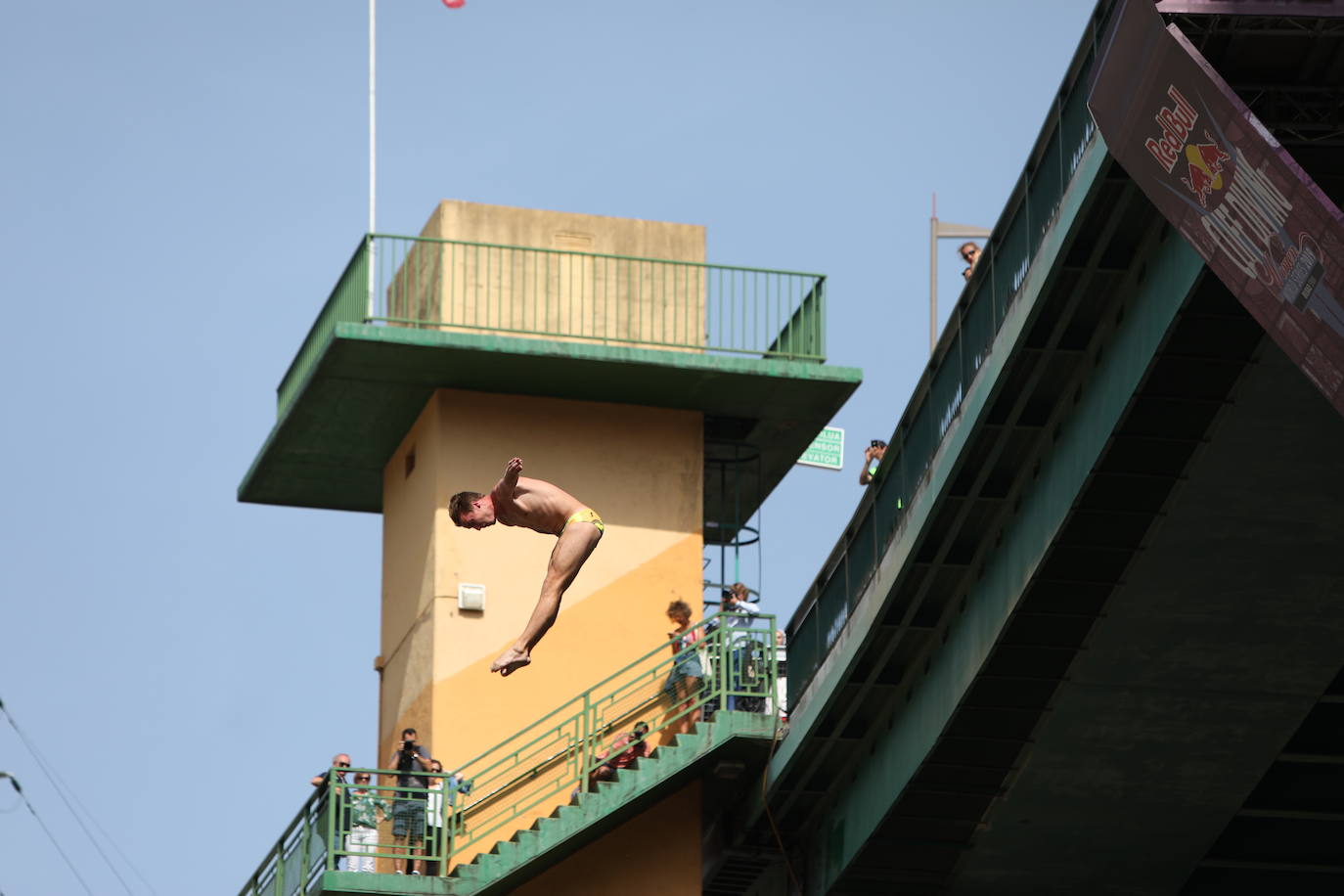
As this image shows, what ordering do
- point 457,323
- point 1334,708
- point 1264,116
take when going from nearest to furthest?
point 1264,116
point 1334,708
point 457,323

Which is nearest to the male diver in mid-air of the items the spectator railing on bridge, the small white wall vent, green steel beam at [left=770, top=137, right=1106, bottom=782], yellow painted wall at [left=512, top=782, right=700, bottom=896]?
green steel beam at [left=770, top=137, right=1106, bottom=782]

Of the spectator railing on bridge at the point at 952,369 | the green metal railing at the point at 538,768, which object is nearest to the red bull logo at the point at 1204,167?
the spectator railing on bridge at the point at 952,369

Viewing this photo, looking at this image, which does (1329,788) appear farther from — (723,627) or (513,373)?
(513,373)

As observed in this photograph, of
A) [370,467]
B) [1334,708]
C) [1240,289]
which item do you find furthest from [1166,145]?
[370,467]

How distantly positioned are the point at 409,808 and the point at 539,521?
848 inches

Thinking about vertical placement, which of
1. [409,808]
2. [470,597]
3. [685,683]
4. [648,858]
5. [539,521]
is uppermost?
[470,597]

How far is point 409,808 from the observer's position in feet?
137

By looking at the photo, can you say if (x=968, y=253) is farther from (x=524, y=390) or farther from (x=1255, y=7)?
(x=1255, y=7)

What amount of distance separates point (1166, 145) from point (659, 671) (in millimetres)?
19550

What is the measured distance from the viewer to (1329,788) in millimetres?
40281

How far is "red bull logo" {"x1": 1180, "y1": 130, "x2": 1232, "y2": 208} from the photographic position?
2547 centimetres

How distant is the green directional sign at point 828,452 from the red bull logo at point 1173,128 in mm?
27168

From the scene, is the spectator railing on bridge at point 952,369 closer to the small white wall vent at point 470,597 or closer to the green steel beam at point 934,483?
the green steel beam at point 934,483

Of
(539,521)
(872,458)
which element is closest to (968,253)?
(872,458)
